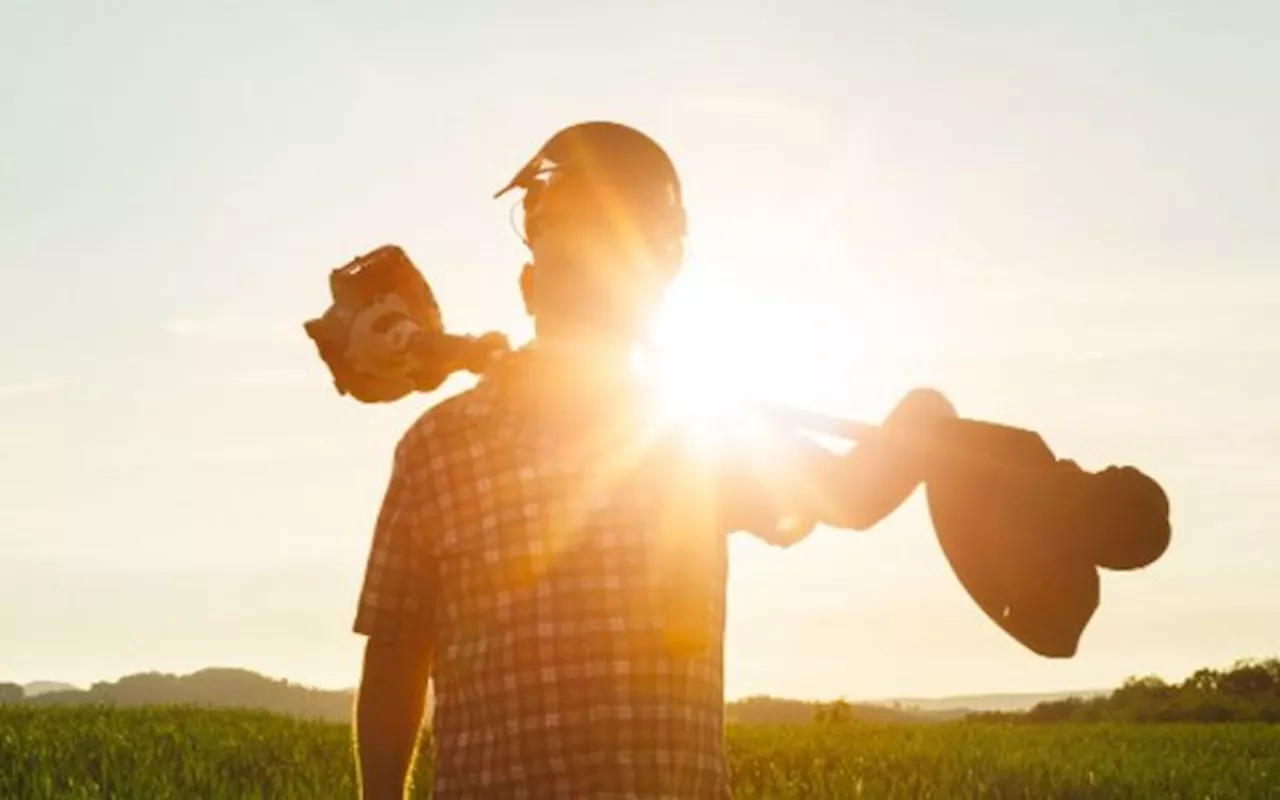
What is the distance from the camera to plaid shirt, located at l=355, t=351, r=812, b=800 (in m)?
2.64

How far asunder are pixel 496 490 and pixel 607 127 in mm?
800

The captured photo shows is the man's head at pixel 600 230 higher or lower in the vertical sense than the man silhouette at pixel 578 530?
higher

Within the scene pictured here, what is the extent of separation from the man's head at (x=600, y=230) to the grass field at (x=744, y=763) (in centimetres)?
854

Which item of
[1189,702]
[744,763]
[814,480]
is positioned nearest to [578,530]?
[814,480]

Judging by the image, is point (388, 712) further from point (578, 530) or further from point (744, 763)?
point (744, 763)

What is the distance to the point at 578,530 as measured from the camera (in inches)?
107

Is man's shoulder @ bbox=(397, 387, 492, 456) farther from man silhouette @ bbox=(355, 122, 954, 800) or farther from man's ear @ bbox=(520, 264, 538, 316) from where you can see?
man's ear @ bbox=(520, 264, 538, 316)

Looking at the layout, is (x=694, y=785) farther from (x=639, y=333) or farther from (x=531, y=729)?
(x=639, y=333)

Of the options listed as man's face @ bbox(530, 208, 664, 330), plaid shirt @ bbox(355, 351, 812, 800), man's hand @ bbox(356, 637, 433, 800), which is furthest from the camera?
man's hand @ bbox(356, 637, 433, 800)

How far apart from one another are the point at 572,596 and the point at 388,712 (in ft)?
1.78

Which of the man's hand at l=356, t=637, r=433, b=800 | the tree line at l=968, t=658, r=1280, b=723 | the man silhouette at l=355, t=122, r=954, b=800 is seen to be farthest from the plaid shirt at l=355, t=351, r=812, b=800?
the tree line at l=968, t=658, r=1280, b=723

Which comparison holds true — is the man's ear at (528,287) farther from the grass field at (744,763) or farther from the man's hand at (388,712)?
the grass field at (744,763)

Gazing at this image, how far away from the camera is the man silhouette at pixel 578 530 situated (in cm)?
265

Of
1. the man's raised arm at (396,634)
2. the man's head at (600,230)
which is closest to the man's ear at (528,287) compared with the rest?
the man's head at (600,230)
